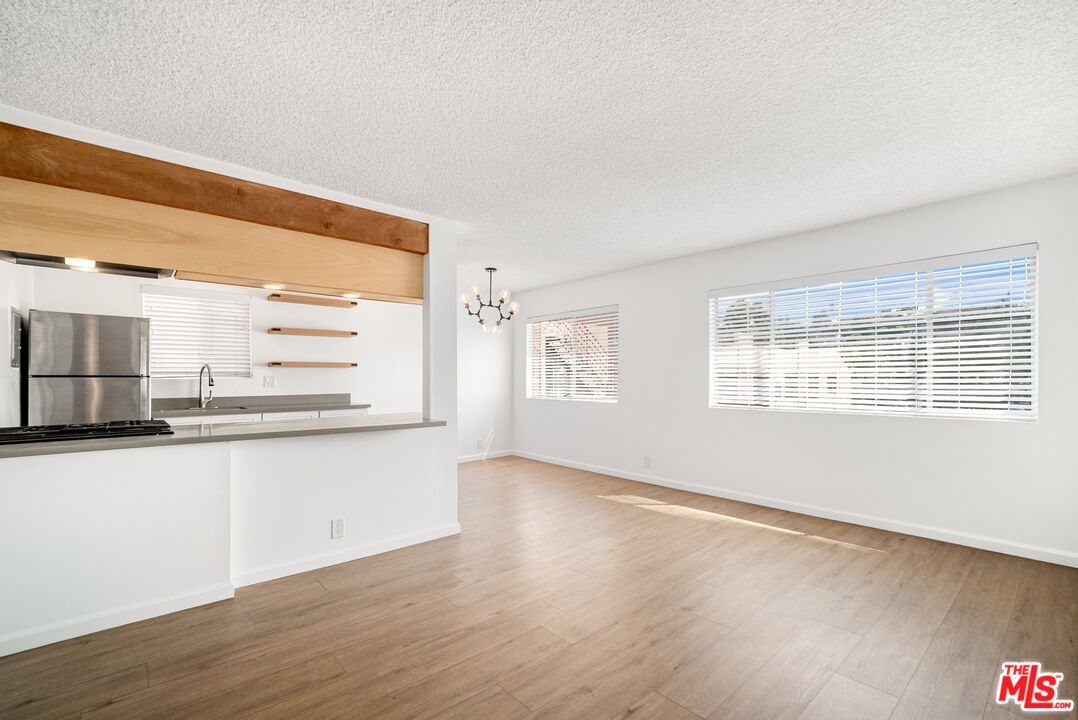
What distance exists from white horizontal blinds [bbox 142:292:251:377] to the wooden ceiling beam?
2.33 meters

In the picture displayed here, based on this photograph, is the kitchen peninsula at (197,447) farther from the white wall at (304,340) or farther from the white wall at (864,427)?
the white wall at (864,427)

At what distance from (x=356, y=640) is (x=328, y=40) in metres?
2.74

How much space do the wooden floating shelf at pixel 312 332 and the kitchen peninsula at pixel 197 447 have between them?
95 centimetres

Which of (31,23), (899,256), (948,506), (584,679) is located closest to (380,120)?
(31,23)

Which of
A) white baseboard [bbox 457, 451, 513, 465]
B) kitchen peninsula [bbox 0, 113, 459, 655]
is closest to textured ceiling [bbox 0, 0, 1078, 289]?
kitchen peninsula [bbox 0, 113, 459, 655]

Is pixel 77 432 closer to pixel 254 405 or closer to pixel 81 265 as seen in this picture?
pixel 81 265

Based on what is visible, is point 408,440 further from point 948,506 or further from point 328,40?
point 948,506

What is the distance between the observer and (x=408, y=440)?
12.6 ft

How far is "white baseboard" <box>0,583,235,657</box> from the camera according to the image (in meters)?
2.33

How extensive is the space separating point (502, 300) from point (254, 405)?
9.39 ft

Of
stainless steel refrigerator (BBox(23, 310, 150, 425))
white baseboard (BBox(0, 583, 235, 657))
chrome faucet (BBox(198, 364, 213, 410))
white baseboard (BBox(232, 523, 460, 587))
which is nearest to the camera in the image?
white baseboard (BBox(0, 583, 235, 657))

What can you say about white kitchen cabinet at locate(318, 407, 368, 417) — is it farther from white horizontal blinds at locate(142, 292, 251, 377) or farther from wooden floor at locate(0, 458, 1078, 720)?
wooden floor at locate(0, 458, 1078, 720)

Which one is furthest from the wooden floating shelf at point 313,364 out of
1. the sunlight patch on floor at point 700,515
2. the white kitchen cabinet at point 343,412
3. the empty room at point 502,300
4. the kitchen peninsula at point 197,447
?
the sunlight patch on floor at point 700,515

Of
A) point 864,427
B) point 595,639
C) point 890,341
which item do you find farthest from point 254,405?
point 890,341
